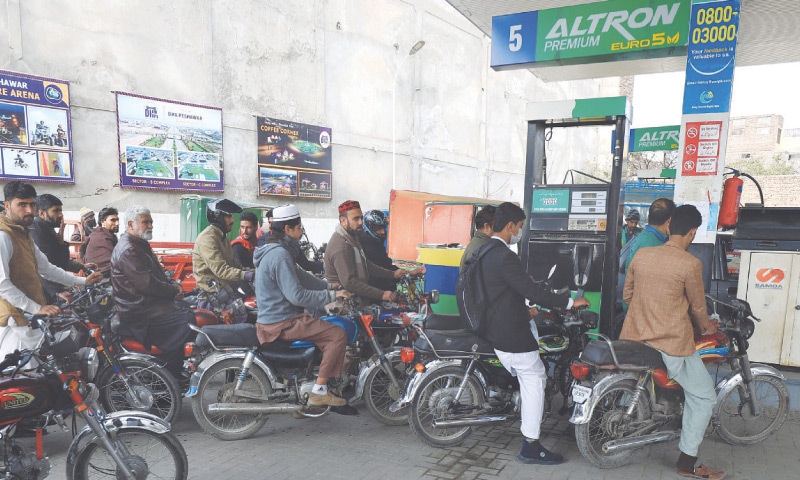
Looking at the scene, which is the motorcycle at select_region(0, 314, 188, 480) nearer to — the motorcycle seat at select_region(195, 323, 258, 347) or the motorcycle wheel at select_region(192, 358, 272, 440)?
the motorcycle wheel at select_region(192, 358, 272, 440)

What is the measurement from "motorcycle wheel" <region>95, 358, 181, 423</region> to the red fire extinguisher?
6035 mm

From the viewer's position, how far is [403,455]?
401 cm

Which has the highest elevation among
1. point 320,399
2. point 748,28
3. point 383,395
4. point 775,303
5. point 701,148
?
point 748,28

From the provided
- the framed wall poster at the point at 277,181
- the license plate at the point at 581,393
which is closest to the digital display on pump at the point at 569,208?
the license plate at the point at 581,393

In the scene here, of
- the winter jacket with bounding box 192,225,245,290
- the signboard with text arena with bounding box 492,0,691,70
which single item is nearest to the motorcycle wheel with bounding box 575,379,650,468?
the winter jacket with bounding box 192,225,245,290

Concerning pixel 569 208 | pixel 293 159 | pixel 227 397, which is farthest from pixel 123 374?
pixel 293 159

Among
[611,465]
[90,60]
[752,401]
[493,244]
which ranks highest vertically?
Result: [90,60]

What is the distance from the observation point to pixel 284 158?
1594 cm

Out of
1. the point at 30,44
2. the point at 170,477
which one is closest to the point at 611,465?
the point at 170,477

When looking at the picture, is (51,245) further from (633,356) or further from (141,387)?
(633,356)

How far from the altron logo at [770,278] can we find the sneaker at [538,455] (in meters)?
3.36

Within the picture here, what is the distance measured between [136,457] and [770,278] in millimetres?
6087

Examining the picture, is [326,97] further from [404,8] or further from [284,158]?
[404,8]

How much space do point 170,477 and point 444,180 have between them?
19669 millimetres
